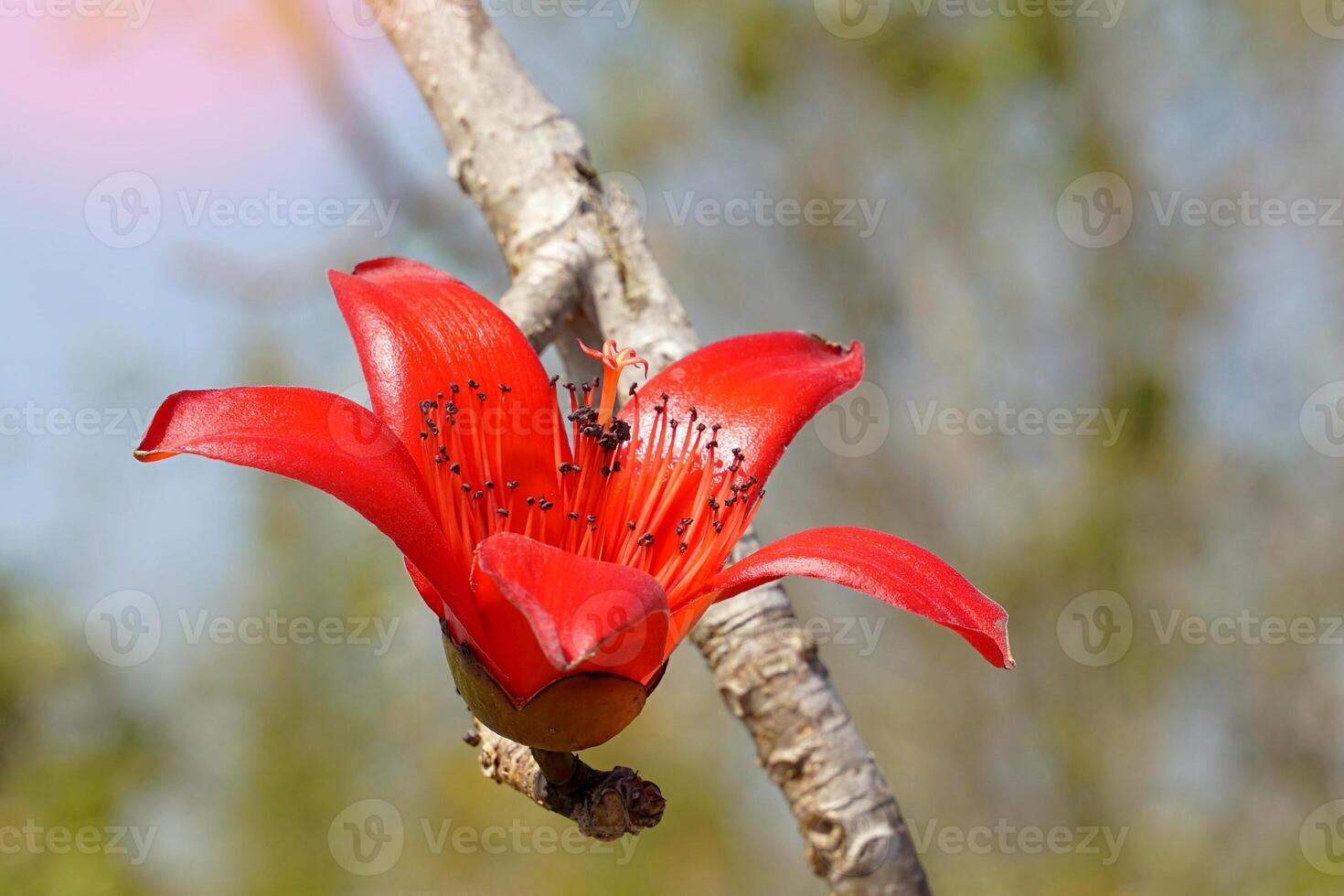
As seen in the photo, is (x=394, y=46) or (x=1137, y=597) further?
(x=1137, y=597)

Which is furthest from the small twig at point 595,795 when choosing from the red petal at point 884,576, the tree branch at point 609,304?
the red petal at point 884,576

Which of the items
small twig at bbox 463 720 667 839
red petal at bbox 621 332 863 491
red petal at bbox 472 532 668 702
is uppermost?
red petal at bbox 621 332 863 491

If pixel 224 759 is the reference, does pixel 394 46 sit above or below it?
above

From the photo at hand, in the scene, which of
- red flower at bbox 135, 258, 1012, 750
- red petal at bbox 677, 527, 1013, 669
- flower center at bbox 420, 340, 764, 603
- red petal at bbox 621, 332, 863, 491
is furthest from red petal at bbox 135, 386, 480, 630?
red petal at bbox 621, 332, 863, 491

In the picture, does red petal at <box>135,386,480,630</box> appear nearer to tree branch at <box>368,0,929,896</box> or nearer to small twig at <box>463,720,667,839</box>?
small twig at <box>463,720,667,839</box>

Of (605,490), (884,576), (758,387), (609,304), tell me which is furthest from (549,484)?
(609,304)

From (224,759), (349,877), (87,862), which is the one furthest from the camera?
(349,877)

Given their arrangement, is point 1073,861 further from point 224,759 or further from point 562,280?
point 562,280

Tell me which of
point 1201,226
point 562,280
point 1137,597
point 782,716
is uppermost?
point 1201,226

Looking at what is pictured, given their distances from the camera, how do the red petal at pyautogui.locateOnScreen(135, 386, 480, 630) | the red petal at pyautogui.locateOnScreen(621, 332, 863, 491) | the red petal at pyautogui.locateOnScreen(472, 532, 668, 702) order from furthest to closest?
the red petal at pyautogui.locateOnScreen(621, 332, 863, 491) → the red petal at pyautogui.locateOnScreen(135, 386, 480, 630) → the red petal at pyautogui.locateOnScreen(472, 532, 668, 702)

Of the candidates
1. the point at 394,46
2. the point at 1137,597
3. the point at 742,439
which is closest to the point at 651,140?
the point at 1137,597
